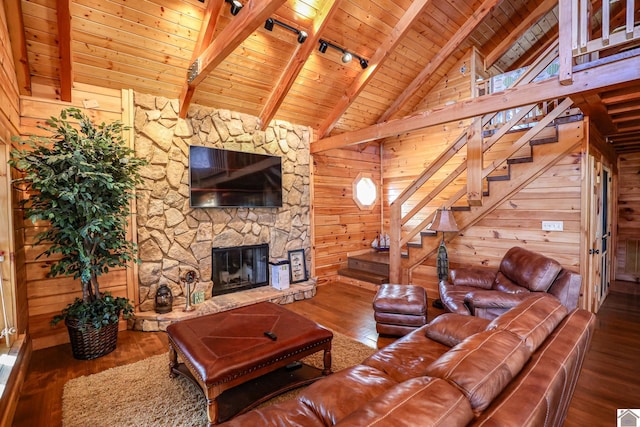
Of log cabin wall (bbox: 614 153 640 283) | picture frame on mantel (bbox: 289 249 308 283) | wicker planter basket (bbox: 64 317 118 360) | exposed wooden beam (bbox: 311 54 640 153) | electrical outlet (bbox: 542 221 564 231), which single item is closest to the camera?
exposed wooden beam (bbox: 311 54 640 153)

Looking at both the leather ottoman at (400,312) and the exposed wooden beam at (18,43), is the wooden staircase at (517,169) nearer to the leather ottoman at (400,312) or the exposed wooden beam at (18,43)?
the leather ottoman at (400,312)

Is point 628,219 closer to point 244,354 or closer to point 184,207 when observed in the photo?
point 244,354

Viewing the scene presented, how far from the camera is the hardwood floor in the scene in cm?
208

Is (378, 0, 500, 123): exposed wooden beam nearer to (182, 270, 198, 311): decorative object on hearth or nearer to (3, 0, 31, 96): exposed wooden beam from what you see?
(182, 270, 198, 311): decorative object on hearth

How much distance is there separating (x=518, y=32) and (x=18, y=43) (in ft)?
21.6

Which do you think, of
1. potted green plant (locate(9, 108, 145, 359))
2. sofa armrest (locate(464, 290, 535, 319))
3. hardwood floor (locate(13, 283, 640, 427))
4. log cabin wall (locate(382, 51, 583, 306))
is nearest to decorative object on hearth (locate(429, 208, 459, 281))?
log cabin wall (locate(382, 51, 583, 306))

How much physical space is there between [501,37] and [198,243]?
5.94 meters

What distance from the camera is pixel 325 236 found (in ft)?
17.9

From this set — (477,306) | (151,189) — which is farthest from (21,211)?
(477,306)

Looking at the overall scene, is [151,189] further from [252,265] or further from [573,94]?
[573,94]

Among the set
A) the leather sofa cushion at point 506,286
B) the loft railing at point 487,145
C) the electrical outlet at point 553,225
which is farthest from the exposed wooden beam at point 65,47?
the electrical outlet at point 553,225

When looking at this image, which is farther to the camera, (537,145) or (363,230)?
(363,230)

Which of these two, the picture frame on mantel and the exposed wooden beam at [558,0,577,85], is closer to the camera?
the exposed wooden beam at [558,0,577,85]

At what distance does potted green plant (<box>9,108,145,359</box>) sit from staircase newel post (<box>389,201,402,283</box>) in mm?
3338
